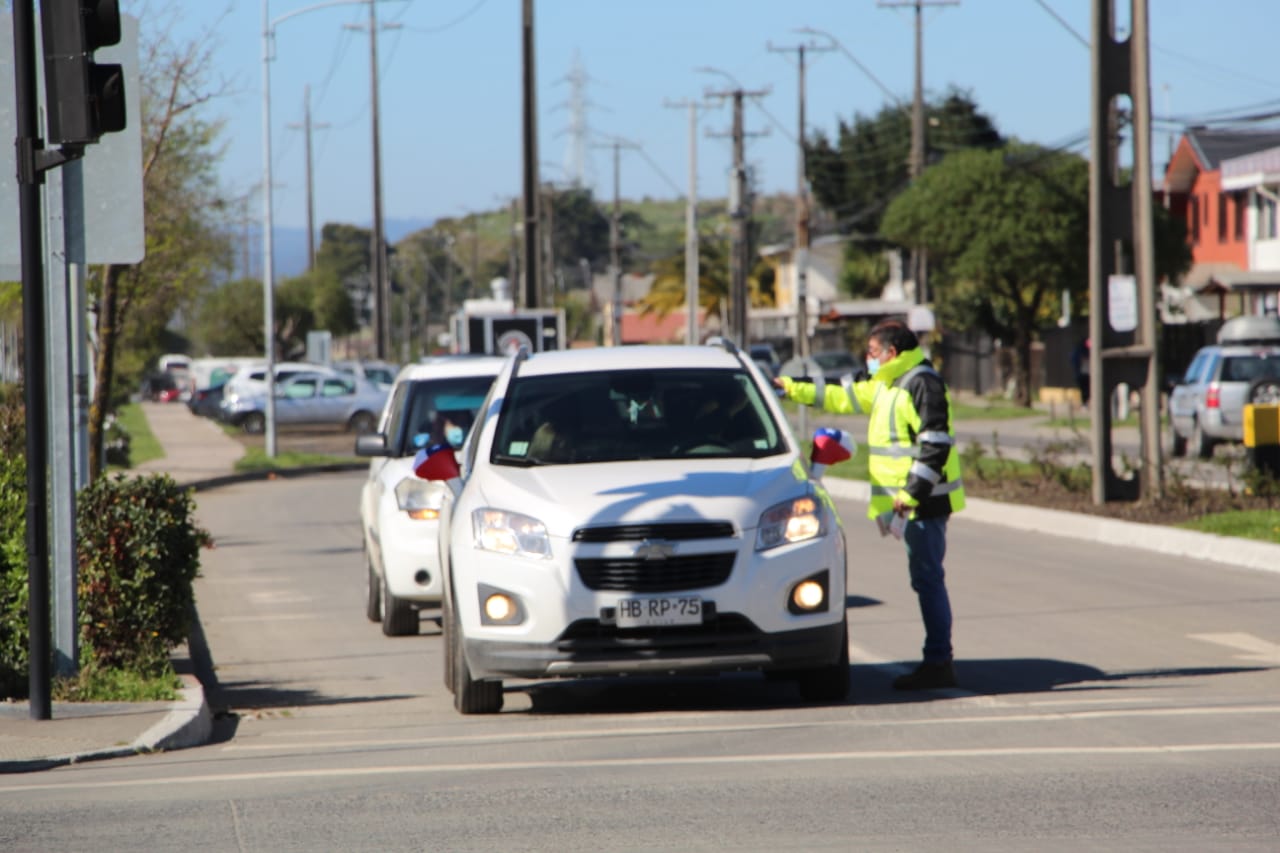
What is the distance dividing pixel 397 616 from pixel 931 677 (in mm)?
4458

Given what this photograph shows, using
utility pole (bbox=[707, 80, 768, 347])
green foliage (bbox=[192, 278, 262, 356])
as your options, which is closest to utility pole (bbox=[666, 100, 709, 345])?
utility pole (bbox=[707, 80, 768, 347])

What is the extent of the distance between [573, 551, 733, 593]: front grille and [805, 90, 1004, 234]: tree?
83.1 metres

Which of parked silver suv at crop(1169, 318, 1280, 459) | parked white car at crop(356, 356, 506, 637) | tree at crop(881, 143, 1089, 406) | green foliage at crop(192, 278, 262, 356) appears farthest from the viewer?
green foliage at crop(192, 278, 262, 356)

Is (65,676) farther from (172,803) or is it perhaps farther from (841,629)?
(841,629)

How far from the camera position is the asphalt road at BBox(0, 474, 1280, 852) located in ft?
21.9

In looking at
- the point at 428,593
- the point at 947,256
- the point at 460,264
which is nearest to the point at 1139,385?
the point at 428,593

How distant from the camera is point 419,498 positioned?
13.0 metres

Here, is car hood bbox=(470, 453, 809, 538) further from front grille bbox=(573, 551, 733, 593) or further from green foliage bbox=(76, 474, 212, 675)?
green foliage bbox=(76, 474, 212, 675)

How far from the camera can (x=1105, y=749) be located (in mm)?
8062

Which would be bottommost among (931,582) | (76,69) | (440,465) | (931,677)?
(931,677)

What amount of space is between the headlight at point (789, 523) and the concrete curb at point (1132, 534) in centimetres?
798

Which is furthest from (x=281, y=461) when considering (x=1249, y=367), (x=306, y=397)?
(x=1249, y=367)

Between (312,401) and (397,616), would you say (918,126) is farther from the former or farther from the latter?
(397,616)

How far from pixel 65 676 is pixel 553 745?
283cm
